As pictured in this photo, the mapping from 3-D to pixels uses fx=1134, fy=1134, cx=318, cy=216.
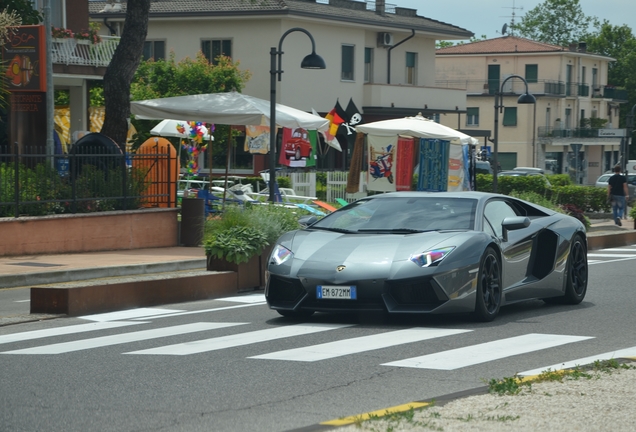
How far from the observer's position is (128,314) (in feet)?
39.7

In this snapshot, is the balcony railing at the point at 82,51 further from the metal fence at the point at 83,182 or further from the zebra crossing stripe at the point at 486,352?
the zebra crossing stripe at the point at 486,352

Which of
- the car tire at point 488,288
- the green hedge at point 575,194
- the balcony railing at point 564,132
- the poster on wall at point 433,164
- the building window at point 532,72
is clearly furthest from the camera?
the building window at point 532,72

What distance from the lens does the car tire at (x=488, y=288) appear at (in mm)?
10711

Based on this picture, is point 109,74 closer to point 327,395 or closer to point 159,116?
point 159,116

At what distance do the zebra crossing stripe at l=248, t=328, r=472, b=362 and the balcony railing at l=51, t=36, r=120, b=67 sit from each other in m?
21.3

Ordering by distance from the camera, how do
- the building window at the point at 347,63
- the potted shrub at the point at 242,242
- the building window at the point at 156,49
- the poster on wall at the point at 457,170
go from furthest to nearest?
the building window at the point at 347,63
the building window at the point at 156,49
the poster on wall at the point at 457,170
the potted shrub at the point at 242,242

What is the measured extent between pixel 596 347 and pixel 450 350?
1286mm

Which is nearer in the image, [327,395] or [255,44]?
[327,395]

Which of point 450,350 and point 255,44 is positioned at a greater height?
point 255,44

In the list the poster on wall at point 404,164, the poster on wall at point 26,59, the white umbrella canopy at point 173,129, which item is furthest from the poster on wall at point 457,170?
the poster on wall at point 26,59

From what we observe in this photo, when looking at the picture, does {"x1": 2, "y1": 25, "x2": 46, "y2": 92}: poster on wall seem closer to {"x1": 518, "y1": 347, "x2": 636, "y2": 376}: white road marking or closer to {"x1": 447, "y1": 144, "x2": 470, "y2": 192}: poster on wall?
{"x1": 447, "y1": 144, "x2": 470, "y2": 192}: poster on wall

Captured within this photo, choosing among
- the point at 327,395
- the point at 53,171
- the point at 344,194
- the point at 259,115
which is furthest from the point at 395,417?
the point at 344,194

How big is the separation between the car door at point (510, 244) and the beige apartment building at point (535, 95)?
6689 centimetres

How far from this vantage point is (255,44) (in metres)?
46.6
